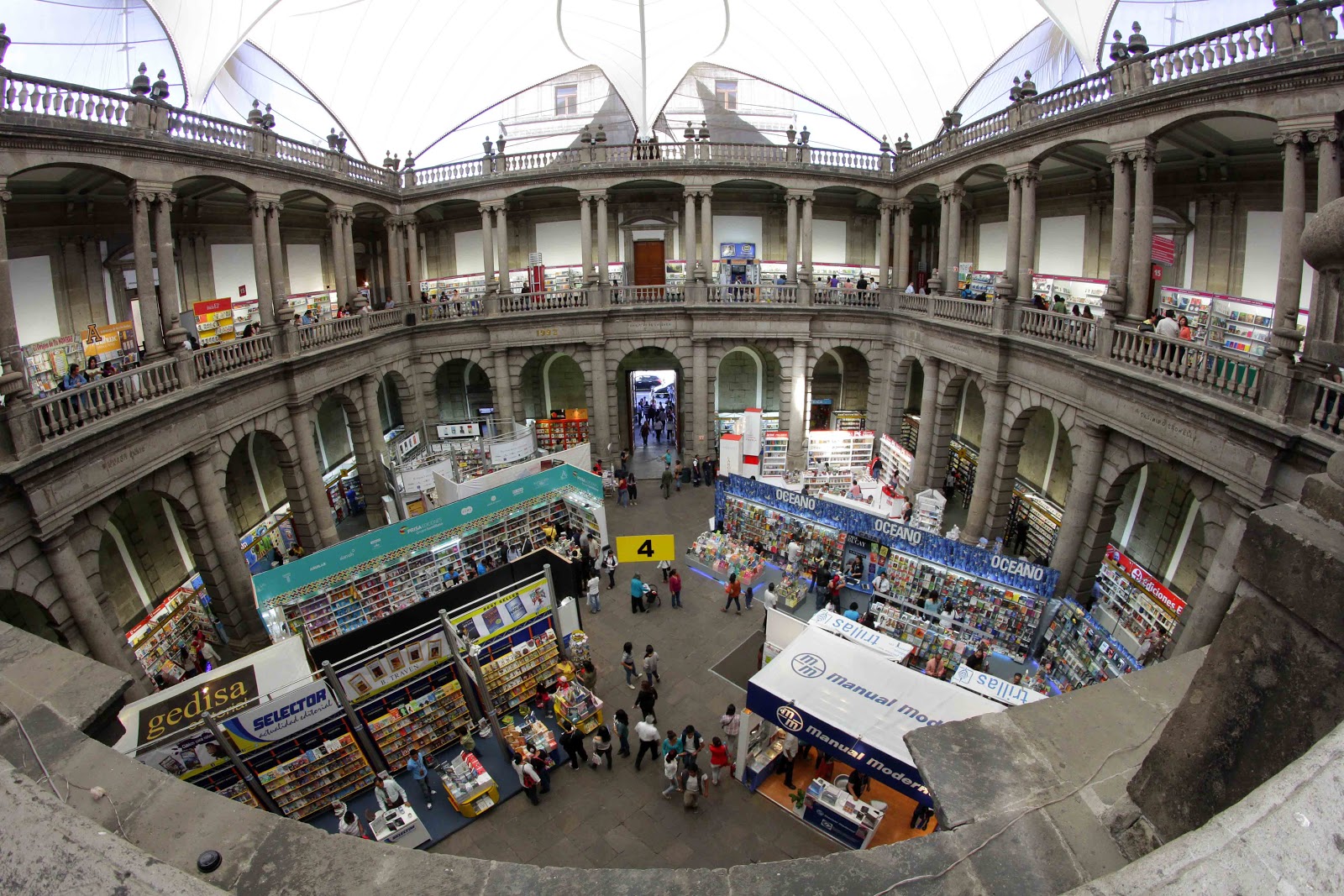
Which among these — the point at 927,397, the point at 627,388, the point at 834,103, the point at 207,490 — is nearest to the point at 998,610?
the point at 927,397

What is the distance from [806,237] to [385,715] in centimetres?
2293

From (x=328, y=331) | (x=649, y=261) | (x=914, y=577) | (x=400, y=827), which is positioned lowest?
(x=400, y=827)

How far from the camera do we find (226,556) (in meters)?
17.8

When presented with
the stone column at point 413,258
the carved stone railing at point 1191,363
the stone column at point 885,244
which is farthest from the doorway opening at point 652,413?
the carved stone railing at point 1191,363

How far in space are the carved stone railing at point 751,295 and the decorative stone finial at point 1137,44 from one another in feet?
45.6

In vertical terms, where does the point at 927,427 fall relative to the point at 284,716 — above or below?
above

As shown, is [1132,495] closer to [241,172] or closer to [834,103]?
[834,103]

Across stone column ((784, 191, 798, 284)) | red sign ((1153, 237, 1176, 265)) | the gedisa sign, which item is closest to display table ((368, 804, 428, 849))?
the gedisa sign

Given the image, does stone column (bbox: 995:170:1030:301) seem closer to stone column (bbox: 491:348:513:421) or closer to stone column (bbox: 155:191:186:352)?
stone column (bbox: 491:348:513:421)

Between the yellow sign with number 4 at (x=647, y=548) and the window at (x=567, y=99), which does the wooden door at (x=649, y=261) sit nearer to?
the window at (x=567, y=99)

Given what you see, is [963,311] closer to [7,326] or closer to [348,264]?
[348,264]

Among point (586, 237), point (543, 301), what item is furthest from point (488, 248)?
point (586, 237)

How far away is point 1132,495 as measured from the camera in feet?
62.0

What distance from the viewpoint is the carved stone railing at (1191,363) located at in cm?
1225
